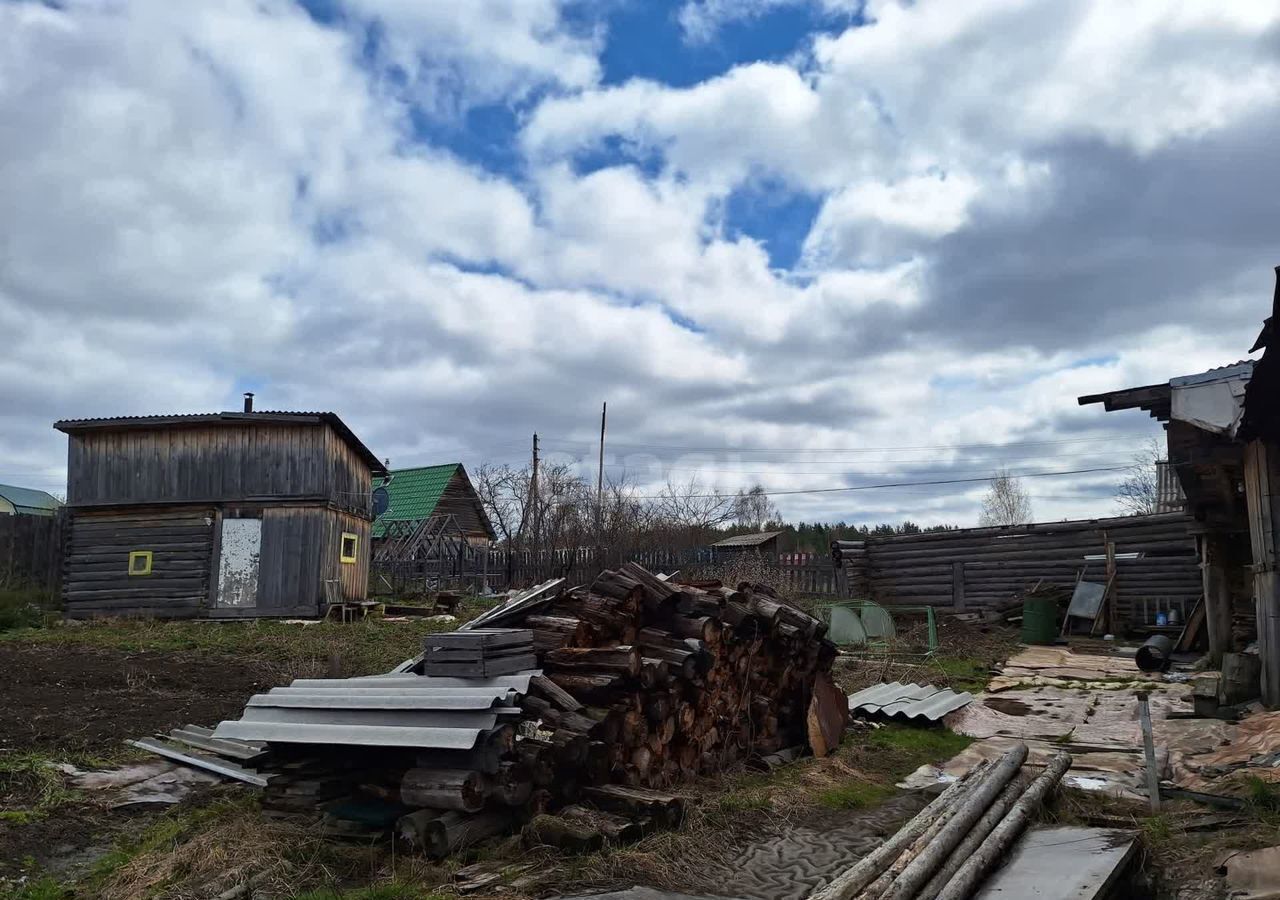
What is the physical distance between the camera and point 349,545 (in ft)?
76.1

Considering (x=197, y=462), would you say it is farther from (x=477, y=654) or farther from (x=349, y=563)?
(x=477, y=654)

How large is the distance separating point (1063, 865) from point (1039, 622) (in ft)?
51.9

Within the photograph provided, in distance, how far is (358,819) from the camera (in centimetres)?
606

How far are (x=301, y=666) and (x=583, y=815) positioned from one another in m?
7.81

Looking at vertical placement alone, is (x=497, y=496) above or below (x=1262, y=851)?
above

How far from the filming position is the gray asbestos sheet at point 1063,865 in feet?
16.4

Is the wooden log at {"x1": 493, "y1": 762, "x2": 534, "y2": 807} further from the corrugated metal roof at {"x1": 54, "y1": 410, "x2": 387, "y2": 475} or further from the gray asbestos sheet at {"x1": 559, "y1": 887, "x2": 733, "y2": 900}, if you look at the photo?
the corrugated metal roof at {"x1": 54, "y1": 410, "x2": 387, "y2": 475}

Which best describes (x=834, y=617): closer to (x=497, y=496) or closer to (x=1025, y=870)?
(x=1025, y=870)

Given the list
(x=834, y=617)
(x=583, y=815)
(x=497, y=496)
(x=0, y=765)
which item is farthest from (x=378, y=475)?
(x=583, y=815)

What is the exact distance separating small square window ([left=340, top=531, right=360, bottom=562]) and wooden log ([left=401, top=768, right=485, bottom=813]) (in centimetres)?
1764

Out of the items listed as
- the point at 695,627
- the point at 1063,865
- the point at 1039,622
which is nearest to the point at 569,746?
the point at 695,627

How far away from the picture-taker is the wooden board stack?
21.5ft

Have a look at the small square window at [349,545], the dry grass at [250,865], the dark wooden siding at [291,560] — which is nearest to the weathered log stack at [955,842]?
the dry grass at [250,865]

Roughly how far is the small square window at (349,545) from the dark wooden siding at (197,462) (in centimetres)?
180
